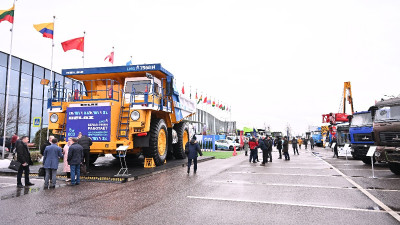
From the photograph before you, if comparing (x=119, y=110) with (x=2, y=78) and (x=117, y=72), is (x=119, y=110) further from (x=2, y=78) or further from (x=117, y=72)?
(x=2, y=78)

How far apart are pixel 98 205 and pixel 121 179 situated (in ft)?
9.75

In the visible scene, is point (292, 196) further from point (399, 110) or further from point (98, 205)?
point (399, 110)

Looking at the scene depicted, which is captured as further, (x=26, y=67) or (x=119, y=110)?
(x=26, y=67)

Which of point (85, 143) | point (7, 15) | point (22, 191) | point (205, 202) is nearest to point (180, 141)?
point (85, 143)

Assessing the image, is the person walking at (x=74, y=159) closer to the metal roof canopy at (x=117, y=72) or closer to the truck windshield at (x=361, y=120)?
the metal roof canopy at (x=117, y=72)

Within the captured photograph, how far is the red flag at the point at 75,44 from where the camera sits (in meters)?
17.0

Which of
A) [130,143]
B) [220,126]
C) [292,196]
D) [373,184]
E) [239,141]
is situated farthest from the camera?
[220,126]

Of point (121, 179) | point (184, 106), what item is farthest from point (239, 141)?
point (121, 179)

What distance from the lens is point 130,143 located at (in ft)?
34.8

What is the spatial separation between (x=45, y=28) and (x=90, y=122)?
1005cm

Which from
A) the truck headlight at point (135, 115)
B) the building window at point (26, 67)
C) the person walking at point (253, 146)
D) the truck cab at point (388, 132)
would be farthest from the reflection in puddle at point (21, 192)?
the building window at point (26, 67)

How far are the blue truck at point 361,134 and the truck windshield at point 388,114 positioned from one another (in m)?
3.89

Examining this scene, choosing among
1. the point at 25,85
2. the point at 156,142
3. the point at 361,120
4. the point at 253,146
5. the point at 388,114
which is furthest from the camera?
the point at 25,85

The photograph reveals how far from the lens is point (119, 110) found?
1091 centimetres
